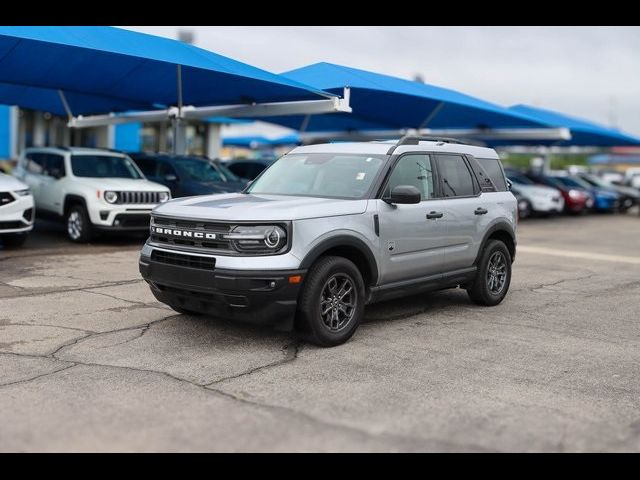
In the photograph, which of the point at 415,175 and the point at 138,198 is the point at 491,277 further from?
the point at 138,198

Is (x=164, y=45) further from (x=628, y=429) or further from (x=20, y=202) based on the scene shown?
(x=628, y=429)

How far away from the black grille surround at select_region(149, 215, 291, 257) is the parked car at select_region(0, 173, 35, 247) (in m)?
5.44

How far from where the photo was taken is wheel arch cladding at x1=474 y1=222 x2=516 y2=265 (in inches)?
307

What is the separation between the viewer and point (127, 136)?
32.2 meters

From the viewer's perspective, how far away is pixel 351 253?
6.28 meters

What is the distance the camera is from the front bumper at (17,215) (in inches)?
422

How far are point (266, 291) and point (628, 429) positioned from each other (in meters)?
2.74

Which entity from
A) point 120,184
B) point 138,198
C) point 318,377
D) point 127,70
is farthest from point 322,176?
point 127,70

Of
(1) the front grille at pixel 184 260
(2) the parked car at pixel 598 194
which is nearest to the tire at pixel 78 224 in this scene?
(1) the front grille at pixel 184 260

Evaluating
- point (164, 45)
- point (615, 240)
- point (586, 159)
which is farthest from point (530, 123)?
point (586, 159)

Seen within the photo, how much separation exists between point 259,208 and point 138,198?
7.25 metres

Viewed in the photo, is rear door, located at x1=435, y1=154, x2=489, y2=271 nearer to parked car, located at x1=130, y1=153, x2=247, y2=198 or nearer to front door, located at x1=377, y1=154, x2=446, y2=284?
front door, located at x1=377, y1=154, x2=446, y2=284

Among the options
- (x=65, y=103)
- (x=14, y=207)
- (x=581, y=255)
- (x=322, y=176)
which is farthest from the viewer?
(x=65, y=103)

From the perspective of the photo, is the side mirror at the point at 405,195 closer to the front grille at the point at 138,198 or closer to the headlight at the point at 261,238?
the headlight at the point at 261,238
